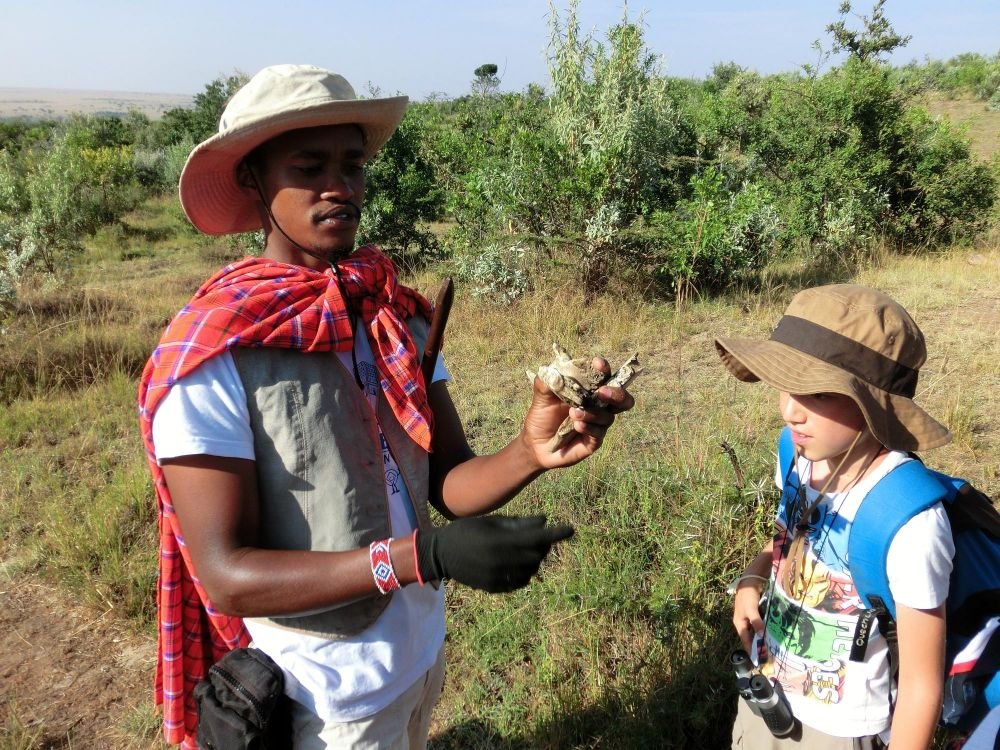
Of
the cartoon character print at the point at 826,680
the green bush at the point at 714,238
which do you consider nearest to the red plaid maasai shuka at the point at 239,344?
the cartoon character print at the point at 826,680

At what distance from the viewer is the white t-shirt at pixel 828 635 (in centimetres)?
151

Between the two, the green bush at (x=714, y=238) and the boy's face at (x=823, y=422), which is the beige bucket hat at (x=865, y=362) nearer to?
the boy's face at (x=823, y=422)

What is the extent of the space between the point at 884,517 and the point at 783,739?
65 cm

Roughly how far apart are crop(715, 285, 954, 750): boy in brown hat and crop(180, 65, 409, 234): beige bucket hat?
108 cm

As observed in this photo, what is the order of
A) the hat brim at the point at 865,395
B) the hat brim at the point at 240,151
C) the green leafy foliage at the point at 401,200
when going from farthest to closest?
the green leafy foliage at the point at 401,200 → the hat brim at the point at 865,395 → the hat brim at the point at 240,151

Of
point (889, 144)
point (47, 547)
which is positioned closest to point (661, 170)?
point (889, 144)

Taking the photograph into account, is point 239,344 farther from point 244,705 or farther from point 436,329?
point 244,705

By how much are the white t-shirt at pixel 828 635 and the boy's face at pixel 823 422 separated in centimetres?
10

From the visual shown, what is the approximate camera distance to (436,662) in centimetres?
149

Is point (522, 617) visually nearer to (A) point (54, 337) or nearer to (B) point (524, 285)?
(B) point (524, 285)

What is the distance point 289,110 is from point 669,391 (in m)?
3.93

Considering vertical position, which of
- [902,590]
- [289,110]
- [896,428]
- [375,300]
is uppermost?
[289,110]

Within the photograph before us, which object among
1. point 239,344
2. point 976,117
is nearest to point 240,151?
point 239,344

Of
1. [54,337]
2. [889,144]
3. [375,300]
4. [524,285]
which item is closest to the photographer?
[375,300]
